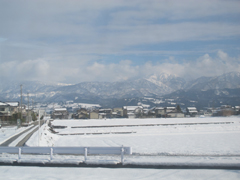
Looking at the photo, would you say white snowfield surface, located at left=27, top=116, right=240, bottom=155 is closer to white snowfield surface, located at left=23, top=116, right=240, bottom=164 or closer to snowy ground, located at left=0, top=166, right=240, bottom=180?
white snowfield surface, located at left=23, top=116, right=240, bottom=164

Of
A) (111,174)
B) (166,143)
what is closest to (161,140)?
(166,143)

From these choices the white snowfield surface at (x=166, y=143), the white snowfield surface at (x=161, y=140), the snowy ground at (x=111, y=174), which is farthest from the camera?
the white snowfield surface at (x=161, y=140)

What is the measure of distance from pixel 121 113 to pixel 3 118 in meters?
77.3

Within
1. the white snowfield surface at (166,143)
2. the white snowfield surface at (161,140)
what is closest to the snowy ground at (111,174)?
the white snowfield surface at (166,143)

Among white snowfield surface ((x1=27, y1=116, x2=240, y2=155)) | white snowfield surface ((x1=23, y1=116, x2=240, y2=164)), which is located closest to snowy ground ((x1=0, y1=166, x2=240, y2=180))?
white snowfield surface ((x1=23, y1=116, x2=240, y2=164))

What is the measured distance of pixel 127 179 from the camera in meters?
11.6

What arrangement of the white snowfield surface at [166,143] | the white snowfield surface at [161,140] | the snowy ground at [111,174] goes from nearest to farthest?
the snowy ground at [111,174] < the white snowfield surface at [166,143] < the white snowfield surface at [161,140]

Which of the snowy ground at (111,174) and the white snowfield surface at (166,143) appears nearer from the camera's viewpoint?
the snowy ground at (111,174)

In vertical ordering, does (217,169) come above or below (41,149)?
below

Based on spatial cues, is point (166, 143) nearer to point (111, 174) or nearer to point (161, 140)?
point (161, 140)

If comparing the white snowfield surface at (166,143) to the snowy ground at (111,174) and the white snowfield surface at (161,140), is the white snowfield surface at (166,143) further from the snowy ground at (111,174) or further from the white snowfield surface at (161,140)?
the snowy ground at (111,174)

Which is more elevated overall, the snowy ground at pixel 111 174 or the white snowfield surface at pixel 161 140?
the snowy ground at pixel 111 174

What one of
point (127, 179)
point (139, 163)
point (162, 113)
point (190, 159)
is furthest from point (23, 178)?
point (162, 113)

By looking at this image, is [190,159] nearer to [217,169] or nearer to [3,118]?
[217,169]
